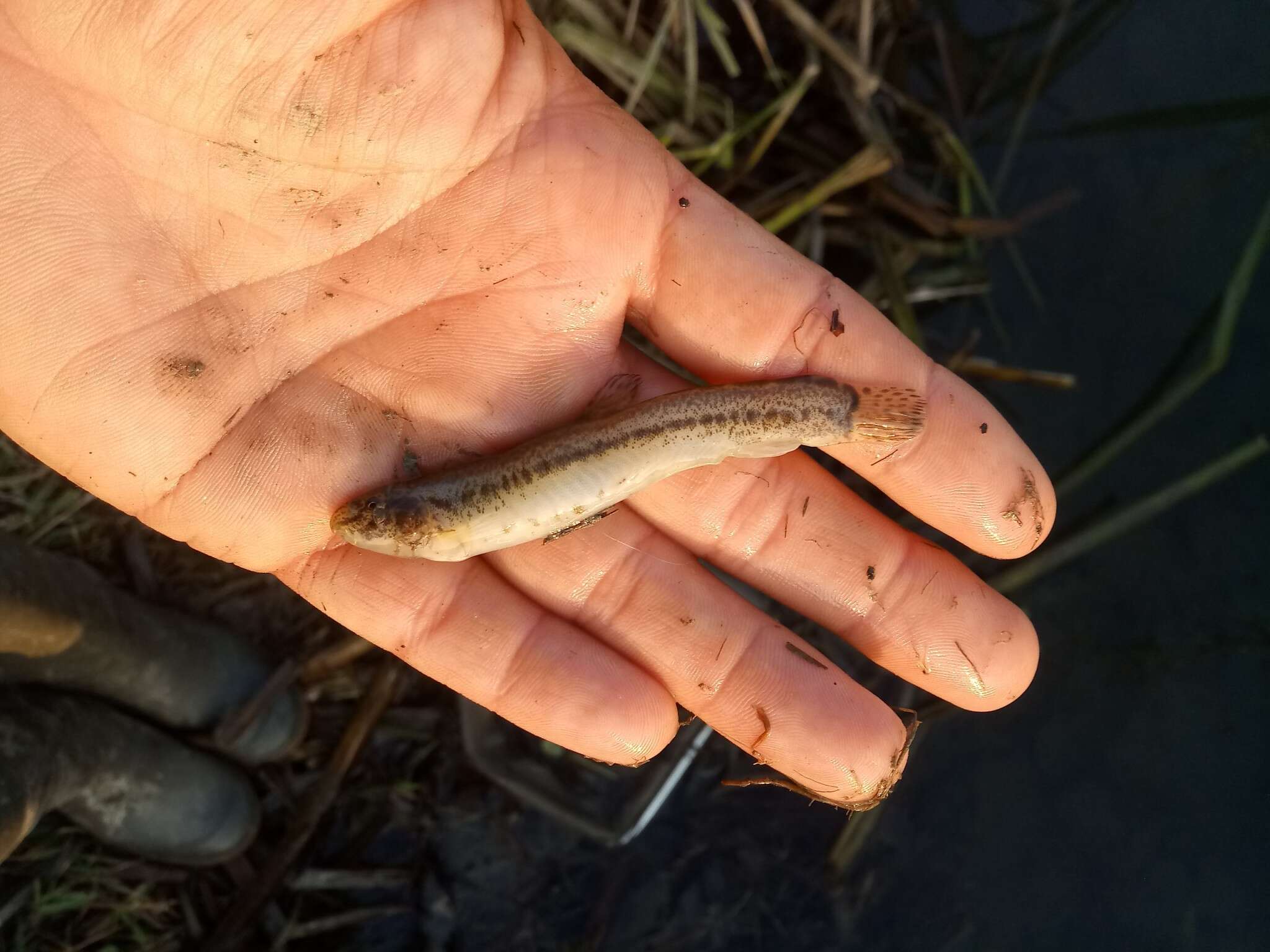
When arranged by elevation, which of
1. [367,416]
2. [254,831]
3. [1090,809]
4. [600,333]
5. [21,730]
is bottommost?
[254,831]

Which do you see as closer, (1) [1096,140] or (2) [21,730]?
(2) [21,730]

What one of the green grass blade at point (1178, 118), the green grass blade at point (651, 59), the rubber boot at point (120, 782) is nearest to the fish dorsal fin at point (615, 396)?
the green grass blade at point (651, 59)

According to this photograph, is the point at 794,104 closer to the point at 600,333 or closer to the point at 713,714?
the point at 600,333

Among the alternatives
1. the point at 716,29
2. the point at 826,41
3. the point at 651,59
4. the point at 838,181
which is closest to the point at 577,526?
the point at 838,181

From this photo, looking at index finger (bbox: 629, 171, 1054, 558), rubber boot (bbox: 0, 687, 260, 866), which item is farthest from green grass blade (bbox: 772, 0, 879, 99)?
rubber boot (bbox: 0, 687, 260, 866)

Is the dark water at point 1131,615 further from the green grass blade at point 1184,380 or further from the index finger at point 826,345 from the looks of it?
the index finger at point 826,345

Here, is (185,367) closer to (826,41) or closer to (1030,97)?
(826,41)

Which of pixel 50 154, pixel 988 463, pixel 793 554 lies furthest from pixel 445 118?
pixel 988 463

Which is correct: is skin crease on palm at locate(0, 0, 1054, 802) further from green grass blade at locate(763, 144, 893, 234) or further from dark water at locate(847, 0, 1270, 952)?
dark water at locate(847, 0, 1270, 952)
